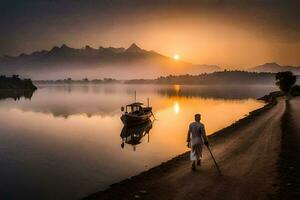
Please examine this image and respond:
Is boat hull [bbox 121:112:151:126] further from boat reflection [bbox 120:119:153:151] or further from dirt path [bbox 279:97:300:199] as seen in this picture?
dirt path [bbox 279:97:300:199]

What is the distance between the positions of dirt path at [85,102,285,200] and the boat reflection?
16.8 metres

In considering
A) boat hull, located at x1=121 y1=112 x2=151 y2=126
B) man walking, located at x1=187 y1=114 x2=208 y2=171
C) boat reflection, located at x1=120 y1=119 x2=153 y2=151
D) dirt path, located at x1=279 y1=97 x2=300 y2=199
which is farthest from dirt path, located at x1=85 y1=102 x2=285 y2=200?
boat hull, located at x1=121 y1=112 x2=151 y2=126

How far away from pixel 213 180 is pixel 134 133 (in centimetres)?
3629

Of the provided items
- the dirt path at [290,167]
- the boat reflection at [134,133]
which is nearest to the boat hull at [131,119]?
the boat reflection at [134,133]

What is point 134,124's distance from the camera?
60750mm

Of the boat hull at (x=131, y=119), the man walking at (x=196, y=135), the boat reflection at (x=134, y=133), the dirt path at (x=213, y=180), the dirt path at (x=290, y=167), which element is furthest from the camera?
the boat hull at (x=131, y=119)

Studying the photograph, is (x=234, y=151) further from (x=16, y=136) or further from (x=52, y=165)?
(x=16, y=136)

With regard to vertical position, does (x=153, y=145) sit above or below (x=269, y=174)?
below

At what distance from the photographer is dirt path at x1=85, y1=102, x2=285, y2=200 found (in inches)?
651

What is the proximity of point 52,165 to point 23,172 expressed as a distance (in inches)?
124

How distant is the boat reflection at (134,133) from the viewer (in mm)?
45706

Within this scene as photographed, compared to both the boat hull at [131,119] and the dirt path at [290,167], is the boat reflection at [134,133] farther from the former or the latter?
the dirt path at [290,167]

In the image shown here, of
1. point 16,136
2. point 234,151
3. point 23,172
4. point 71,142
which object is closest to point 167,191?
point 234,151

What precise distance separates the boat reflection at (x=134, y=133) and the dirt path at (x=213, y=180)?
1679 cm
